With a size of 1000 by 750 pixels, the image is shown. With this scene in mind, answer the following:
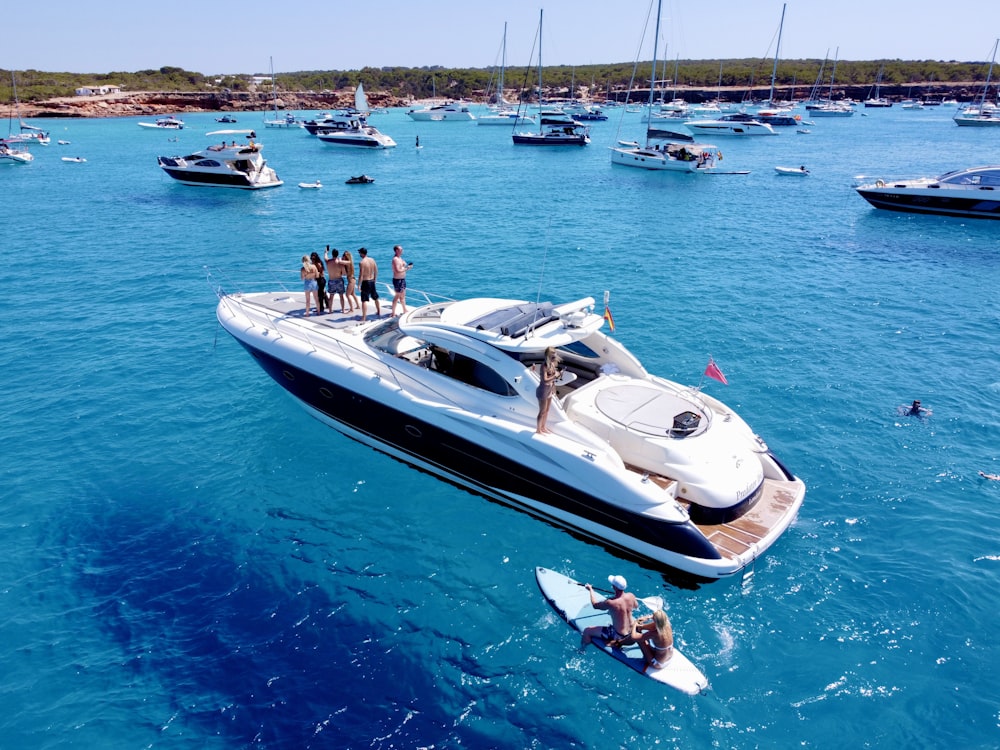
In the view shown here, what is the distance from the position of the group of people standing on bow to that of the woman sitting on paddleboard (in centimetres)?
894

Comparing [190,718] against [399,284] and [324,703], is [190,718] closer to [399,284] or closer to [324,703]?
[324,703]

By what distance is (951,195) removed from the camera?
37.6 metres

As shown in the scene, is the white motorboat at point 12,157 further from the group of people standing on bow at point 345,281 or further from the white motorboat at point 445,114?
the group of people standing on bow at point 345,281

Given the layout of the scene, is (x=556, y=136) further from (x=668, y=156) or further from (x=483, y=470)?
(x=483, y=470)

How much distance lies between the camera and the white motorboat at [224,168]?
46094 millimetres

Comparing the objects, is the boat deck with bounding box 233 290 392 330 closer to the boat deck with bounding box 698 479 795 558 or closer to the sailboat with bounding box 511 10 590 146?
the boat deck with bounding box 698 479 795 558

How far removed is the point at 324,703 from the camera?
896cm

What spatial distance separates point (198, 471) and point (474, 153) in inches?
2395

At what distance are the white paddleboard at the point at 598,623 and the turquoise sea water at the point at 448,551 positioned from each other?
1.56 ft

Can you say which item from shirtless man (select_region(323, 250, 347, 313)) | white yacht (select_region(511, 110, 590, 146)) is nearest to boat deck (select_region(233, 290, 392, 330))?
shirtless man (select_region(323, 250, 347, 313))

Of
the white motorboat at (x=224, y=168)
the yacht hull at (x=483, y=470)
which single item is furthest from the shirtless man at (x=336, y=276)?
the white motorboat at (x=224, y=168)

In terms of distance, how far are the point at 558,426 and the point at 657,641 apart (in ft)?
13.0

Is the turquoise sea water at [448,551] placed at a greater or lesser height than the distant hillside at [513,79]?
lesser

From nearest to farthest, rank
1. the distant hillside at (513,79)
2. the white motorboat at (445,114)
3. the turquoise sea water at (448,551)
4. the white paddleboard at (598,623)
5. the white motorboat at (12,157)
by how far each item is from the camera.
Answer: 1. the white paddleboard at (598,623)
2. the turquoise sea water at (448,551)
3. the white motorboat at (12,157)
4. the white motorboat at (445,114)
5. the distant hillside at (513,79)
